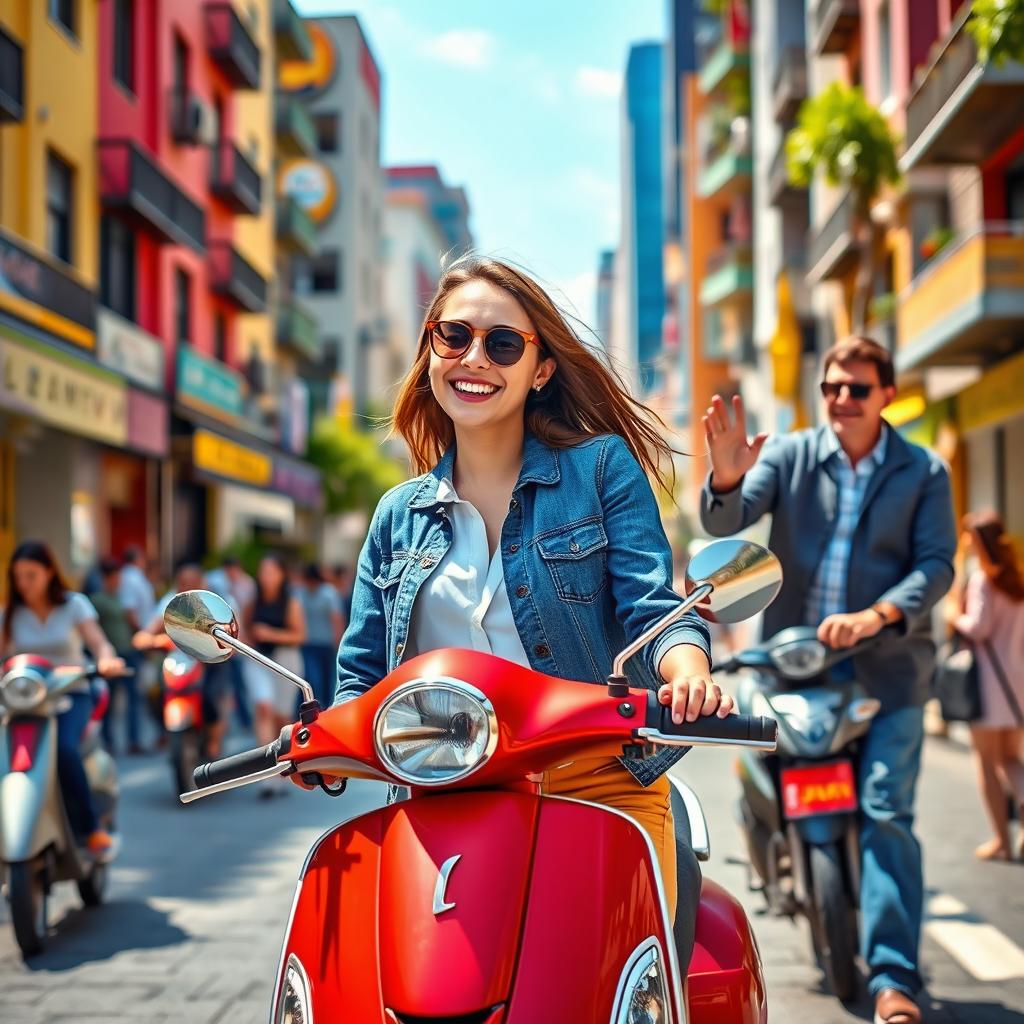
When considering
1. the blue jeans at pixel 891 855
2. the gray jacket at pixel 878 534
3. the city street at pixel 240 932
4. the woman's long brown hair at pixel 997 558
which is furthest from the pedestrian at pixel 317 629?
the blue jeans at pixel 891 855

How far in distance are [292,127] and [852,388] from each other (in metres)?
37.0

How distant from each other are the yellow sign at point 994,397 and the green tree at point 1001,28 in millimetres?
8626

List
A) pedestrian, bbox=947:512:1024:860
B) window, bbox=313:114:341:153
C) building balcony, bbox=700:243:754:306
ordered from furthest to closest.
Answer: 1. window, bbox=313:114:341:153
2. building balcony, bbox=700:243:754:306
3. pedestrian, bbox=947:512:1024:860

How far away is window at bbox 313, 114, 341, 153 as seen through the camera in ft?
196

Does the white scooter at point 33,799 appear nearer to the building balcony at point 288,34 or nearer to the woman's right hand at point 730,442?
the woman's right hand at point 730,442

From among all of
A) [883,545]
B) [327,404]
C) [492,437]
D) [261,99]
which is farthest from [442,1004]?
[327,404]

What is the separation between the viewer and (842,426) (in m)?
5.02

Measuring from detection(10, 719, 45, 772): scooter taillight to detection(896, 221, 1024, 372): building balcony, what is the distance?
1255 cm

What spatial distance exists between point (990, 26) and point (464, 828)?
6627 mm

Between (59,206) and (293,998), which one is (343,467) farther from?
(293,998)

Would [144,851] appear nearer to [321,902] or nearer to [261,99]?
[321,902]

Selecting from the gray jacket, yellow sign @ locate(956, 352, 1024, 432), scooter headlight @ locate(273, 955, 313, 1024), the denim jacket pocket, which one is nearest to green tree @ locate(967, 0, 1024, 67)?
the gray jacket

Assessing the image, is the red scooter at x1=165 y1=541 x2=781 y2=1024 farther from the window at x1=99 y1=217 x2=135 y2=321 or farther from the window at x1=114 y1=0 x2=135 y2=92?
the window at x1=114 y1=0 x2=135 y2=92

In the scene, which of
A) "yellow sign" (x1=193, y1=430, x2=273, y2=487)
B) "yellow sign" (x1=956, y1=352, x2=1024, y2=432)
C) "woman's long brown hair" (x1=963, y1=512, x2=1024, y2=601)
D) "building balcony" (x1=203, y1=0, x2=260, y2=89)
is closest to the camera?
"woman's long brown hair" (x1=963, y1=512, x2=1024, y2=601)
